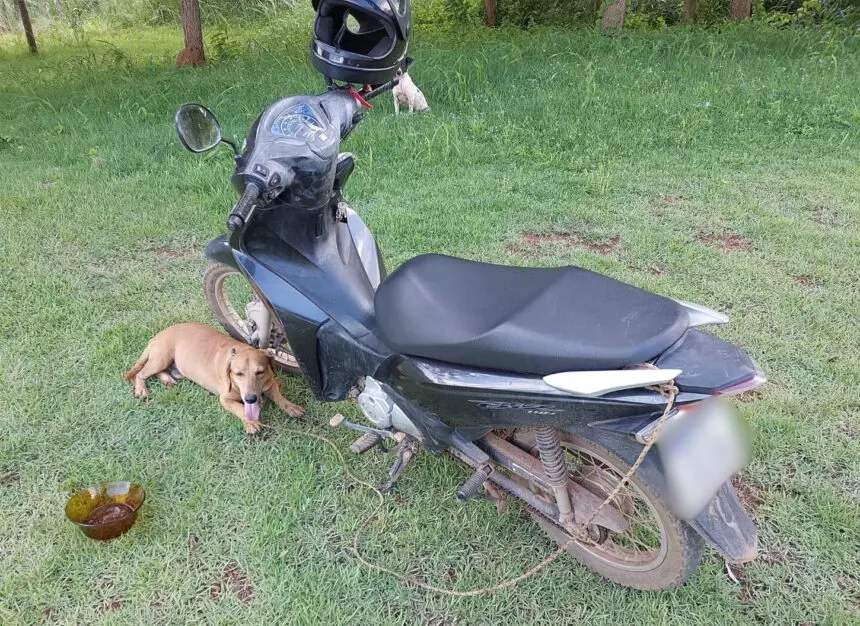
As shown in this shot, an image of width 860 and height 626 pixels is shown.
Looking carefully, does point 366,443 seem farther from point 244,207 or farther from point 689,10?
point 689,10

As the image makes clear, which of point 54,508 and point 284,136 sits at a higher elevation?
point 284,136

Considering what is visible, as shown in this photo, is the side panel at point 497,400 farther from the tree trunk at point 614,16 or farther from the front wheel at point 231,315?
the tree trunk at point 614,16

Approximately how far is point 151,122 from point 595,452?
5.89 m

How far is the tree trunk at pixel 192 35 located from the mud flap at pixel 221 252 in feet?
23.0

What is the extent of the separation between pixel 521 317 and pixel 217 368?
1.55 meters

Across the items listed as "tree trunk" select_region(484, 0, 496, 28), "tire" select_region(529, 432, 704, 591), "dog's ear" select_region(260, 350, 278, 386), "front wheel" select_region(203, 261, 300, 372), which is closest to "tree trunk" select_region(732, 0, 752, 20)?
"tree trunk" select_region(484, 0, 496, 28)

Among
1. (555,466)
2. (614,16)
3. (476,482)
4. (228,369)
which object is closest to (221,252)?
(228,369)

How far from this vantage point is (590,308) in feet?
5.64

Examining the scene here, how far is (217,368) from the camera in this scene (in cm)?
277

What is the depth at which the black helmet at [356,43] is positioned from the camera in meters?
2.03

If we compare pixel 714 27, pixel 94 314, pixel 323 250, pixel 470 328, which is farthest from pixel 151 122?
pixel 714 27

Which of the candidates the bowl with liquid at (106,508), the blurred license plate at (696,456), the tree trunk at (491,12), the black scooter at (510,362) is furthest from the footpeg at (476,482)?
the tree trunk at (491,12)

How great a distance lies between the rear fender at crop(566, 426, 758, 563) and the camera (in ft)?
5.69

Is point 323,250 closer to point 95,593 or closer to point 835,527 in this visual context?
point 95,593
